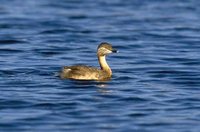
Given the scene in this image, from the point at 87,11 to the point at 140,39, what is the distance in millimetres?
7723

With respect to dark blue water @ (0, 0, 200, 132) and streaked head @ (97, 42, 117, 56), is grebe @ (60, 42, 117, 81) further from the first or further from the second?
dark blue water @ (0, 0, 200, 132)

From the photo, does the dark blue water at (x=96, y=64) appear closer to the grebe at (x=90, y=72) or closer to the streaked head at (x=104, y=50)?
the grebe at (x=90, y=72)

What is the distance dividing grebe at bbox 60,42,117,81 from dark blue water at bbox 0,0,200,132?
0.22 metres

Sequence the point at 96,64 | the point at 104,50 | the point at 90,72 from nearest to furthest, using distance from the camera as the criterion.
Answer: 1. the point at 90,72
2. the point at 104,50
3. the point at 96,64

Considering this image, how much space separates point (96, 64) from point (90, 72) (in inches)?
127

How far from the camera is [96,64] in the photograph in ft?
77.1

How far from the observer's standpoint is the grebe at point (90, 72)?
20094 mm

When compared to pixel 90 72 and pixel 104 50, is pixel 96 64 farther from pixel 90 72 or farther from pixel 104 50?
pixel 90 72

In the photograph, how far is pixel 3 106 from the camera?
17281 mm

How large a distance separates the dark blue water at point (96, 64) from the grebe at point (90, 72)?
0.71ft

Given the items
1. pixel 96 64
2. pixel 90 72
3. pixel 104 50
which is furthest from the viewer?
pixel 96 64

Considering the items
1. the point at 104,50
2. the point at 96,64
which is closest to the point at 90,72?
the point at 104,50

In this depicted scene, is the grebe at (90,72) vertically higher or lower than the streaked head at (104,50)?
lower

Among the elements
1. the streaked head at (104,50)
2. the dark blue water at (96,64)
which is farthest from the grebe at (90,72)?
the dark blue water at (96,64)
